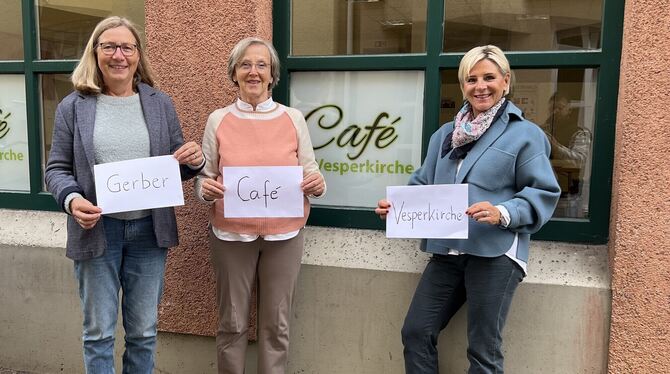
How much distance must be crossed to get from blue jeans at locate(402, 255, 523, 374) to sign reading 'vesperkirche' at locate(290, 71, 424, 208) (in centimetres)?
81

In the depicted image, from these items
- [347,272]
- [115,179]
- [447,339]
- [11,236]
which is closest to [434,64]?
[347,272]

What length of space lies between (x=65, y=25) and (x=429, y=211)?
281 centimetres

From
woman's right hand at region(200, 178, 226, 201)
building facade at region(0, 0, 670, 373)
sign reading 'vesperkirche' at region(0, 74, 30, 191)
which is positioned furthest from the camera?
sign reading 'vesperkirche' at region(0, 74, 30, 191)

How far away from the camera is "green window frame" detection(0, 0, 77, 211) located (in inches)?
141

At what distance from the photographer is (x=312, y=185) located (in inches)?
98.7

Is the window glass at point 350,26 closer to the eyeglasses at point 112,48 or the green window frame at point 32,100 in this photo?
the eyeglasses at point 112,48

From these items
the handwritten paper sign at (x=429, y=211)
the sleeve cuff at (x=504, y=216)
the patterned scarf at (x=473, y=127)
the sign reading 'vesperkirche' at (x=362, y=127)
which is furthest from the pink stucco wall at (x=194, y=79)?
the sleeve cuff at (x=504, y=216)

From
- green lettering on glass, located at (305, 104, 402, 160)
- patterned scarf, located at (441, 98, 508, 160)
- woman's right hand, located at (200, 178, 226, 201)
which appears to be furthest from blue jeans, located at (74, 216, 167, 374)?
patterned scarf, located at (441, 98, 508, 160)

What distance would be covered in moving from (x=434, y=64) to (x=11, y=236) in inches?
112

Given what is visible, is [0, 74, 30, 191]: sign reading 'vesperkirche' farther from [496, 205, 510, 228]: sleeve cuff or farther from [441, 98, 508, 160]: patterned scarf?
[496, 205, 510, 228]: sleeve cuff

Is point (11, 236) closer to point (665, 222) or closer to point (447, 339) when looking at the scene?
point (447, 339)

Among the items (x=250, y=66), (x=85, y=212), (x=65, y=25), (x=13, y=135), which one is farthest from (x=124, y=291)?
(x=65, y=25)

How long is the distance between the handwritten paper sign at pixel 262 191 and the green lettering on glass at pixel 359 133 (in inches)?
31.6

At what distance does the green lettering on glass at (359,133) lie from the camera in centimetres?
318
